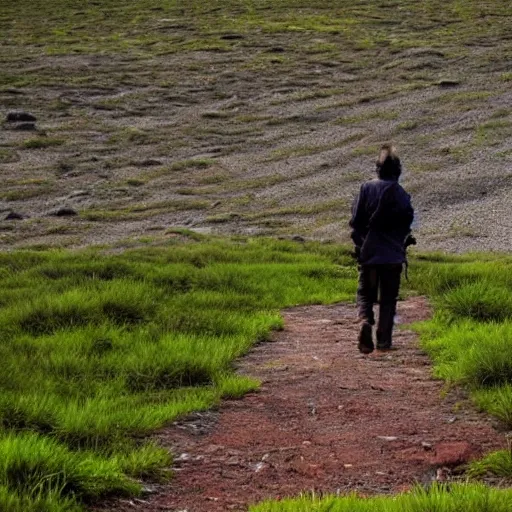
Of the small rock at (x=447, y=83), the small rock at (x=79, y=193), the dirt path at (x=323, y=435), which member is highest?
the dirt path at (x=323, y=435)

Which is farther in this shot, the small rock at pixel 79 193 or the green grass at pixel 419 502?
the small rock at pixel 79 193

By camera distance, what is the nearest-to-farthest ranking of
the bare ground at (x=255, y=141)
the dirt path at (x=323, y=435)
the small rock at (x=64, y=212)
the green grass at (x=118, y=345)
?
1. the green grass at (x=118, y=345)
2. the dirt path at (x=323, y=435)
3. the bare ground at (x=255, y=141)
4. the small rock at (x=64, y=212)

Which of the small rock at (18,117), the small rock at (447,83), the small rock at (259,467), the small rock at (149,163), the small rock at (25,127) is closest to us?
the small rock at (259,467)

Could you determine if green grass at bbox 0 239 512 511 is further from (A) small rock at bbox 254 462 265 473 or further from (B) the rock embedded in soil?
(B) the rock embedded in soil

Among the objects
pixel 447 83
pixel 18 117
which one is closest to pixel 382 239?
pixel 18 117

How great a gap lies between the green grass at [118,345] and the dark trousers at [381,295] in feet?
4.58

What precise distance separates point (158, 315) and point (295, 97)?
36295mm

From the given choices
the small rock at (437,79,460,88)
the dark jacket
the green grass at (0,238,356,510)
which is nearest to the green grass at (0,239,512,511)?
the green grass at (0,238,356,510)

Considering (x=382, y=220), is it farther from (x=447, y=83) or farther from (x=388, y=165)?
(x=447, y=83)

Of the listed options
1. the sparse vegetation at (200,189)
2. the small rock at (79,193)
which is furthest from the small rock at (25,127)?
the small rock at (79,193)

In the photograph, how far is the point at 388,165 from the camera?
8922mm

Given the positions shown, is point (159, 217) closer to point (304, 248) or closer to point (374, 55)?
point (304, 248)

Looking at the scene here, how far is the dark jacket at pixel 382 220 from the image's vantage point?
8.80 meters

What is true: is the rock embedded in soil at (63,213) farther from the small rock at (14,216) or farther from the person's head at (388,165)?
the person's head at (388,165)
